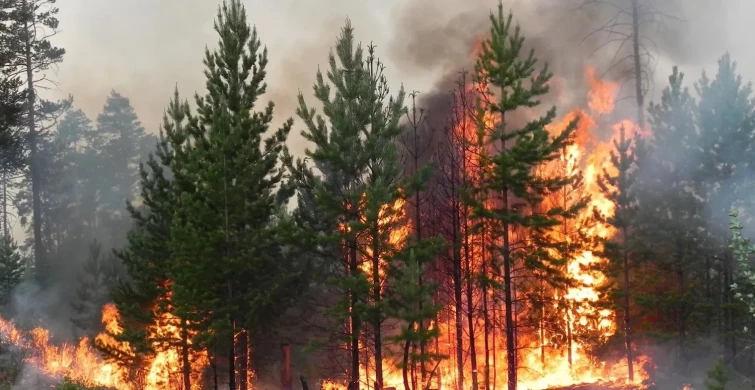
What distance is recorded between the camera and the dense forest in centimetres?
1809

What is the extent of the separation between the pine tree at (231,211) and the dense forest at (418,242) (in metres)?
0.08

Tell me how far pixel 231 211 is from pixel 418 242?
574 cm

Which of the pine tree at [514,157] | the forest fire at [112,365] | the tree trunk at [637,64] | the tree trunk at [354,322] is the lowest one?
the forest fire at [112,365]

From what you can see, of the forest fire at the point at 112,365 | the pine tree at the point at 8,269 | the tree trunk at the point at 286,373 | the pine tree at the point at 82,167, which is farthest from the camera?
the pine tree at the point at 82,167

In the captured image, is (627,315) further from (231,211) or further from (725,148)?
(231,211)

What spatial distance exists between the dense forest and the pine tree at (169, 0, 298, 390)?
8 centimetres

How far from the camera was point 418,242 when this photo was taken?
18359 mm

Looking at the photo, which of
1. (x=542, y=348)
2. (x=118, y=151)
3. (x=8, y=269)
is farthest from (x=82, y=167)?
(x=542, y=348)

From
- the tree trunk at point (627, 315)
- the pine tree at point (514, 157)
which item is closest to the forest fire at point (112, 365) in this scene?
the pine tree at point (514, 157)

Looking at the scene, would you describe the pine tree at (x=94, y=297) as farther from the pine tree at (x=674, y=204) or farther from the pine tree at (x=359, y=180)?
the pine tree at (x=674, y=204)

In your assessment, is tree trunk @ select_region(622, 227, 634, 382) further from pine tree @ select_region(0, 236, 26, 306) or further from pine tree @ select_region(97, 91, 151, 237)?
pine tree @ select_region(97, 91, 151, 237)

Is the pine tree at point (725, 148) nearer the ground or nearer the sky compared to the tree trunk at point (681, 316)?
nearer the sky

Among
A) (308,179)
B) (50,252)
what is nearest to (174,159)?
(308,179)

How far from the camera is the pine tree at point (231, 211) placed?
18453 mm
